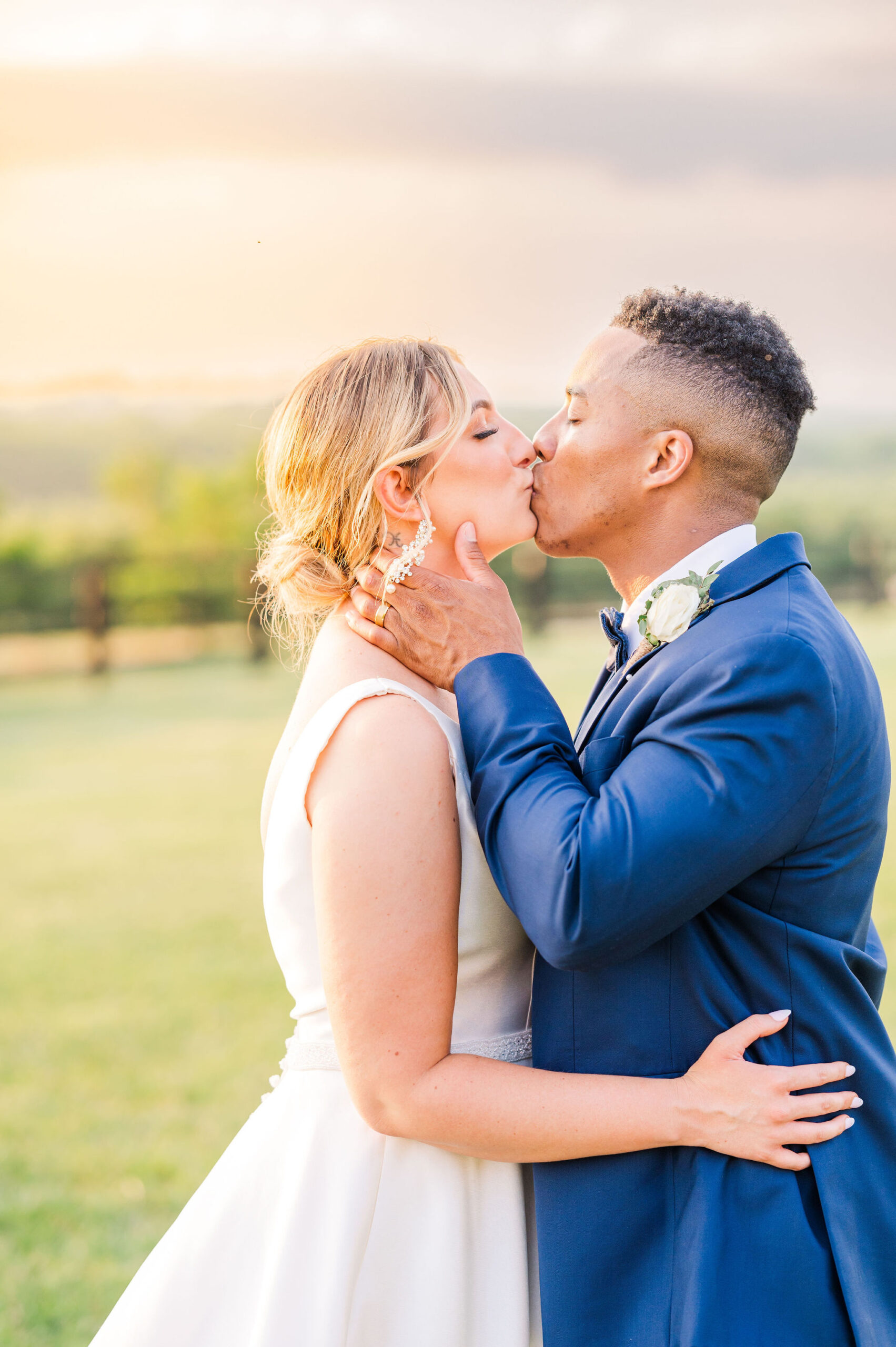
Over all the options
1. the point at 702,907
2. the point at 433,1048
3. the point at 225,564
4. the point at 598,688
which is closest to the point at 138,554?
the point at 225,564

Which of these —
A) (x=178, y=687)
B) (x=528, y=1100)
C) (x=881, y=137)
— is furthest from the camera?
(x=178, y=687)

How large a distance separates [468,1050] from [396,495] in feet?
3.67

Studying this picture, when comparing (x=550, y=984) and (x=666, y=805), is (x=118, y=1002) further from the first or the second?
(x=666, y=805)

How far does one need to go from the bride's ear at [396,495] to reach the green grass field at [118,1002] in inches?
145

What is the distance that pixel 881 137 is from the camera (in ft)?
91.0

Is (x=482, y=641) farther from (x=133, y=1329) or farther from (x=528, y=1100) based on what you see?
(x=133, y=1329)

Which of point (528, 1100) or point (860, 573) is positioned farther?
point (860, 573)

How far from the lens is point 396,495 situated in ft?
8.32

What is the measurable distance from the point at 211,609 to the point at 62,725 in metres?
11.0

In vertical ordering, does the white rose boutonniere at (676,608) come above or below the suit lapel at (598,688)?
above

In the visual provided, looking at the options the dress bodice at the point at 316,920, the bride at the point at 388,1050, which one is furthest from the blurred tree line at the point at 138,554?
the dress bodice at the point at 316,920

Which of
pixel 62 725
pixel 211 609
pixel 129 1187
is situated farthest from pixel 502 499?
pixel 211 609

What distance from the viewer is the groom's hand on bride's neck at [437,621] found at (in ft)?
7.72

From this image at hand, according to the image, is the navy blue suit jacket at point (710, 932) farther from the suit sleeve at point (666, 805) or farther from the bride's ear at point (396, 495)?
the bride's ear at point (396, 495)
